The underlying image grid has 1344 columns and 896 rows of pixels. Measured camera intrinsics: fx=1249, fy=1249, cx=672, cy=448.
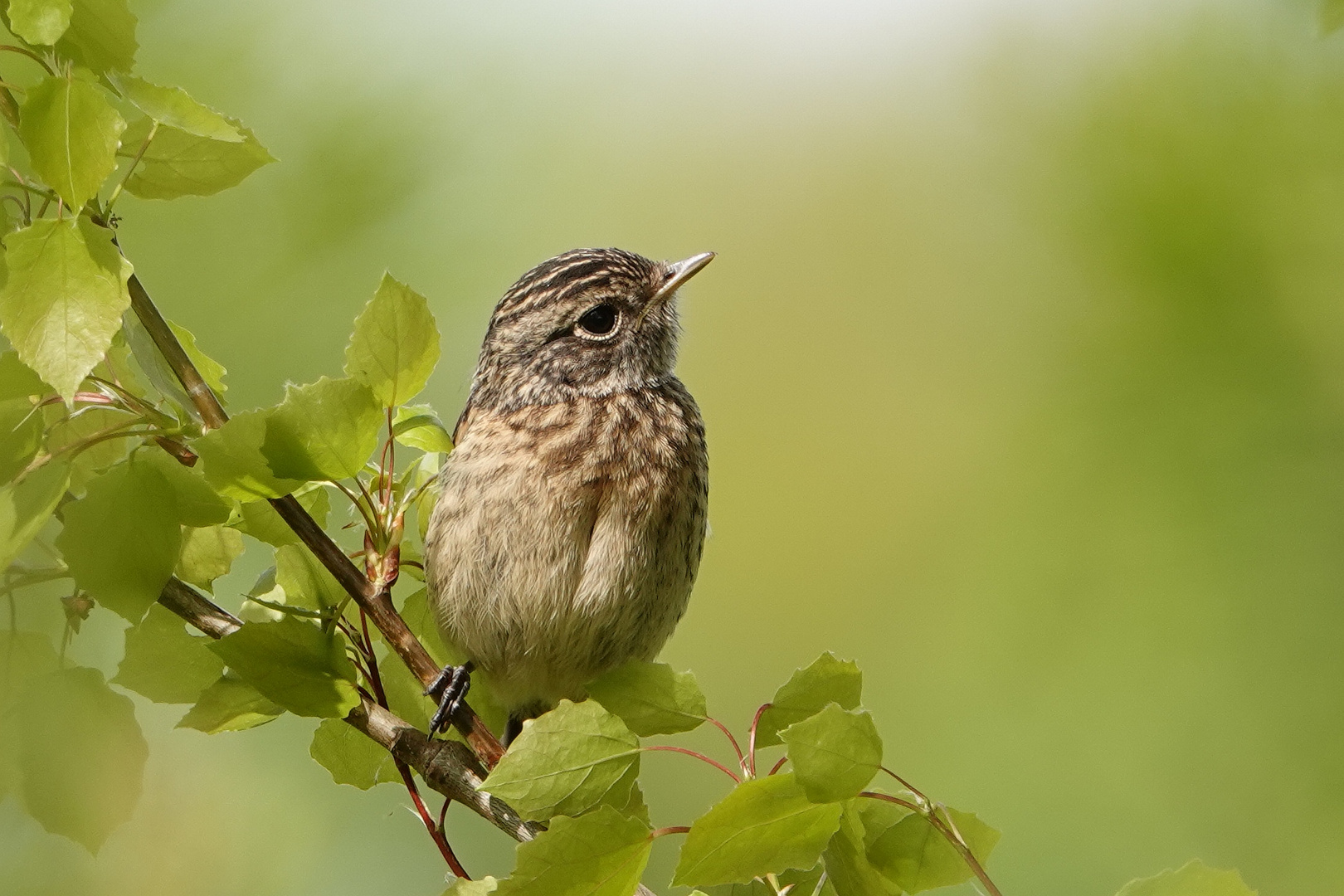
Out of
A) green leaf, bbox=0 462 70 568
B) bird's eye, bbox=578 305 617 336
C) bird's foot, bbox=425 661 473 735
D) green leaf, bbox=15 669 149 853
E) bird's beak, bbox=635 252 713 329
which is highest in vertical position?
bird's beak, bbox=635 252 713 329

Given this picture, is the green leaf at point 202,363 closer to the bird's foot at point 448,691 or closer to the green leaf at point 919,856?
the bird's foot at point 448,691

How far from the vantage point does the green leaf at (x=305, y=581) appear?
231 cm

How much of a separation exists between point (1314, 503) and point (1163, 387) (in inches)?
36.7

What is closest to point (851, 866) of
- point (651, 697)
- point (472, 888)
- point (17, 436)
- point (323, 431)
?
point (651, 697)

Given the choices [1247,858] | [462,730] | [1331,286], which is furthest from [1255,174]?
[462,730]

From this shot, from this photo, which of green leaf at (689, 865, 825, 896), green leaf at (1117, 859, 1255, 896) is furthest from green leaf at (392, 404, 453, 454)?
green leaf at (1117, 859, 1255, 896)

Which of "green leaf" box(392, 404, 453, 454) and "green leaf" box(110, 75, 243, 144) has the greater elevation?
"green leaf" box(110, 75, 243, 144)

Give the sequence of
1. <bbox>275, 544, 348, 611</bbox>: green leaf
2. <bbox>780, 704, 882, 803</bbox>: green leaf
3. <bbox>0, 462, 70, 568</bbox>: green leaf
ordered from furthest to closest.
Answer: <bbox>275, 544, 348, 611</bbox>: green leaf, <bbox>0, 462, 70, 568</bbox>: green leaf, <bbox>780, 704, 882, 803</bbox>: green leaf

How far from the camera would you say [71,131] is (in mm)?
1795

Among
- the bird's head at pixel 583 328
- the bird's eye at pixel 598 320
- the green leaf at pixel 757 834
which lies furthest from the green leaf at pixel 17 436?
the bird's eye at pixel 598 320

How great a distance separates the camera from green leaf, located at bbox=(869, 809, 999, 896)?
1929mm

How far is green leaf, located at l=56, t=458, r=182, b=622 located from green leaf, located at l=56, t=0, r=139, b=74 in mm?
630

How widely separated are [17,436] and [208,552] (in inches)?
19.1

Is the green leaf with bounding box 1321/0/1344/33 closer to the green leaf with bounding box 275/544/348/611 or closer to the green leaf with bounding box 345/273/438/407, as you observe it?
the green leaf with bounding box 345/273/438/407
